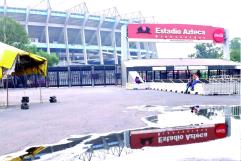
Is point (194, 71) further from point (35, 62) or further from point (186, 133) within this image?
point (186, 133)

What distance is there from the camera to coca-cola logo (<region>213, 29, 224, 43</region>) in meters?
51.2

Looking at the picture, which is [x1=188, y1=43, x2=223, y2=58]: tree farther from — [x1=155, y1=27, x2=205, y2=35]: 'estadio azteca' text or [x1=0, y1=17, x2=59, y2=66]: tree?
[x1=0, y1=17, x2=59, y2=66]: tree

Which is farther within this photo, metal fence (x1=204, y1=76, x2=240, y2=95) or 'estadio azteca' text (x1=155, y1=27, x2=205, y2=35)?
'estadio azteca' text (x1=155, y1=27, x2=205, y2=35)

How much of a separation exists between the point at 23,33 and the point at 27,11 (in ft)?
73.1

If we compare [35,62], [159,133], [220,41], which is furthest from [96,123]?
[220,41]

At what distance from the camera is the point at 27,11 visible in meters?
75.0

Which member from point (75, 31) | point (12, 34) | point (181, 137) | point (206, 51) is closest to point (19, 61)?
point (181, 137)

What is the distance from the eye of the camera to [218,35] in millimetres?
51594

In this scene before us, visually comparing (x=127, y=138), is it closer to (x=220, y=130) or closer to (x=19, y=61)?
(x=220, y=130)

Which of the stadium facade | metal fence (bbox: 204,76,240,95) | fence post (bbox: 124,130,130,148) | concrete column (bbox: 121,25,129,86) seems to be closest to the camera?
fence post (bbox: 124,130,130,148)

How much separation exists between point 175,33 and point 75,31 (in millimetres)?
46840

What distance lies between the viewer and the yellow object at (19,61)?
18.2 m

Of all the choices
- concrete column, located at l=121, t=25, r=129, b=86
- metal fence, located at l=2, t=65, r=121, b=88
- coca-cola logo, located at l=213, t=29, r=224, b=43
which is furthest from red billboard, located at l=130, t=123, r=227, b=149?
coca-cola logo, located at l=213, t=29, r=224, b=43

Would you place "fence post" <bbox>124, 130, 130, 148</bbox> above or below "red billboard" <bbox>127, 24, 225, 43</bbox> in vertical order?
below
